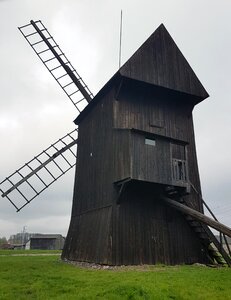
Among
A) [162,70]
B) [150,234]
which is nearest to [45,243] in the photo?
[150,234]

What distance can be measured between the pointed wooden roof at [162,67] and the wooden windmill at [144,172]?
61 mm

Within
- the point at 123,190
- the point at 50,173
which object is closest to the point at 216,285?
the point at 123,190

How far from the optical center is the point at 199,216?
46.1 ft

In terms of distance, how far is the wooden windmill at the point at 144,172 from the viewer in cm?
1448

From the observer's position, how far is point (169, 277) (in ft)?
33.6

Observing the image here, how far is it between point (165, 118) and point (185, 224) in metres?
5.95

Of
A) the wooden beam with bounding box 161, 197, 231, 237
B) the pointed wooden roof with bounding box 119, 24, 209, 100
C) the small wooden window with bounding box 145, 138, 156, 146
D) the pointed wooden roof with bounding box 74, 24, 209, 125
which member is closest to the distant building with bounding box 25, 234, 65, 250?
the pointed wooden roof with bounding box 74, 24, 209, 125

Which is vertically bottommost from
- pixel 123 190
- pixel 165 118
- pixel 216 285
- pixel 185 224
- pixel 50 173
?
pixel 216 285

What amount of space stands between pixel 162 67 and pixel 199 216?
8.53m

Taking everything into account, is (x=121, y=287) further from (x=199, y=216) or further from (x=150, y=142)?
(x=150, y=142)

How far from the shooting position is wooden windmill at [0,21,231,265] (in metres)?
14.5

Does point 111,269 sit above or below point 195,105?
below

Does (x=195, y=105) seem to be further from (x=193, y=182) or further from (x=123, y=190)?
(x=123, y=190)

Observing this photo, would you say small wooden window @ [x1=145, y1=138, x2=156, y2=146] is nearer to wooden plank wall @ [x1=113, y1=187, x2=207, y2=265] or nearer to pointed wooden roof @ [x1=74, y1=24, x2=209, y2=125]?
wooden plank wall @ [x1=113, y1=187, x2=207, y2=265]
